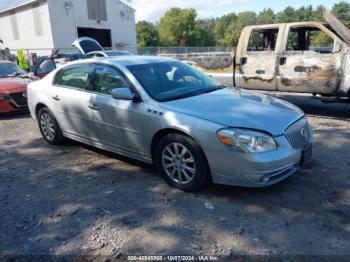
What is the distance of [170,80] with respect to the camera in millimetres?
4789

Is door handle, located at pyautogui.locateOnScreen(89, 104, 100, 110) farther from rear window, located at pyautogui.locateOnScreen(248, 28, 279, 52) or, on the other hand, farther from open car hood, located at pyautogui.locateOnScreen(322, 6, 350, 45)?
open car hood, located at pyautogui.locateOnScreen(322, 6, 350, 45)

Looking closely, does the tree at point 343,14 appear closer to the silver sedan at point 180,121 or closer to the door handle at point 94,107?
the silver sedan at point 180,121

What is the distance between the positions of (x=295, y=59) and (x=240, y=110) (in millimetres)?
4364

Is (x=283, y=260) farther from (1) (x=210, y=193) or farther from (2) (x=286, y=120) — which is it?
(2) (x=286, y=120)

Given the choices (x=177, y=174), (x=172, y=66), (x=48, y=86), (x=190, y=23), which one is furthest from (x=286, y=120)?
(x=190, y=23)

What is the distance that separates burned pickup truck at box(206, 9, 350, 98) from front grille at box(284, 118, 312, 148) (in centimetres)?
357

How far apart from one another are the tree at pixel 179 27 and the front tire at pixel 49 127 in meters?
84.8

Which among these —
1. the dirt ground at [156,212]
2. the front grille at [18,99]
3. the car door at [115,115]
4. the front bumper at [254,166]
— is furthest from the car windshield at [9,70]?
the front bumper at [254,166]

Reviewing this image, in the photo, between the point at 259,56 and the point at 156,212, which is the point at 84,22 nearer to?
the point at 259,56

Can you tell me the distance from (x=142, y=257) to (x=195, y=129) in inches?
57.2

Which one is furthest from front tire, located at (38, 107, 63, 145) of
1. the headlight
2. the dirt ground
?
the headlight

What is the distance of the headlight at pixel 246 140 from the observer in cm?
358

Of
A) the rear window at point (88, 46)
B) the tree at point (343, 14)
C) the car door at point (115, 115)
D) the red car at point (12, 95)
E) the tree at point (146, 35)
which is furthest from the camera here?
the tree at point (146, 35)

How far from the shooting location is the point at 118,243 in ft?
10.6
